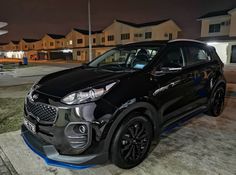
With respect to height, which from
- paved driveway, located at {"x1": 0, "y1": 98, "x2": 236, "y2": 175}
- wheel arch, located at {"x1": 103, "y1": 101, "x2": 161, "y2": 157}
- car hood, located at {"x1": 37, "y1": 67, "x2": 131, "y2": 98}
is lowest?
paved driveway, located at {"x1": 0, "y1": 98, "x2": 236, "y2": 175}

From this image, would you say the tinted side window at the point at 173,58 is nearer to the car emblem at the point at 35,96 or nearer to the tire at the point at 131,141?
the tire at the point at 131,141

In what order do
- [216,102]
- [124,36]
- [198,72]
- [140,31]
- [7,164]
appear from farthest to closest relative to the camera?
[124,36], [140,31], [216,102], [198,72], [7,164]

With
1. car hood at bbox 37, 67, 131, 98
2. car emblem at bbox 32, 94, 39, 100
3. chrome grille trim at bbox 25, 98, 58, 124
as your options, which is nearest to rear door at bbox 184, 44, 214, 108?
car hood at bbox 37, 67, 131, 98

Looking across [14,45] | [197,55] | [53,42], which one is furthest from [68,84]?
[14,45]

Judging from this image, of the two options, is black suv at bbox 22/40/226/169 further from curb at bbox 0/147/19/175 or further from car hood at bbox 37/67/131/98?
curb at bbox 0/147/19/175

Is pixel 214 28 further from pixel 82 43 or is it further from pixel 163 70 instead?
pixel 82 43

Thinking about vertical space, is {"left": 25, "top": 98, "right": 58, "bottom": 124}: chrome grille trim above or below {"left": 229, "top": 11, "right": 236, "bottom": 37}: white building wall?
below

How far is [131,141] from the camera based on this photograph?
8.45 ft

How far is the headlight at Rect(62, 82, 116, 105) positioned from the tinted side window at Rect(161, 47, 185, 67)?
45.0 inches

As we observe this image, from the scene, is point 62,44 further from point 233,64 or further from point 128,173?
point 128,173

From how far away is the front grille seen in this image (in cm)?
223

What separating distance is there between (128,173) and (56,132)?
3.63 feet

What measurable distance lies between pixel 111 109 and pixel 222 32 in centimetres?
2324

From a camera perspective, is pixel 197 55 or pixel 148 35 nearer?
pixel 197 55
